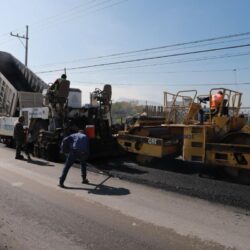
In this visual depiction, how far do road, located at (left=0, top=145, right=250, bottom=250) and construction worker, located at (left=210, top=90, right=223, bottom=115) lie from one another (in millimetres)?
2697

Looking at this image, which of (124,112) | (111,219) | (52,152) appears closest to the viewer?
(111,219)

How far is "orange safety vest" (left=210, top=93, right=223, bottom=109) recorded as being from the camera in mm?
10414

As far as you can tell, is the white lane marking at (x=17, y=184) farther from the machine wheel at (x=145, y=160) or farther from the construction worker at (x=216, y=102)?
the construction worker at (x=216, y=102)

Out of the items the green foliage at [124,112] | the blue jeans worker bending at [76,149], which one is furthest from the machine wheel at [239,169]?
the green foliage at [124,112]

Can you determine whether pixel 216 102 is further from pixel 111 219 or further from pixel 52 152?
pixel 52 152

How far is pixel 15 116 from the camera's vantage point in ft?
56.6

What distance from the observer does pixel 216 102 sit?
10.5 meters

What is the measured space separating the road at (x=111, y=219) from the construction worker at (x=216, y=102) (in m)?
2.70

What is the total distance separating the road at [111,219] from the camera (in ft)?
19.2

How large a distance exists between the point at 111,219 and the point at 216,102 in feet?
15.7

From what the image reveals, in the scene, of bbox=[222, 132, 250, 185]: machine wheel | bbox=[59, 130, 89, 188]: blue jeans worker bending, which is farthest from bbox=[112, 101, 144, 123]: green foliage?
bbox=[59, 130, 89, 188]: blue jeans worker bending

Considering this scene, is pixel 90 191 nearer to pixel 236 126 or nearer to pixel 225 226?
pixel 225 226

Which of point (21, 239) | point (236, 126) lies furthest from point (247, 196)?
point (21, 239)

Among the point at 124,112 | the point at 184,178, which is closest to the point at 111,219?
the point at 184,178
